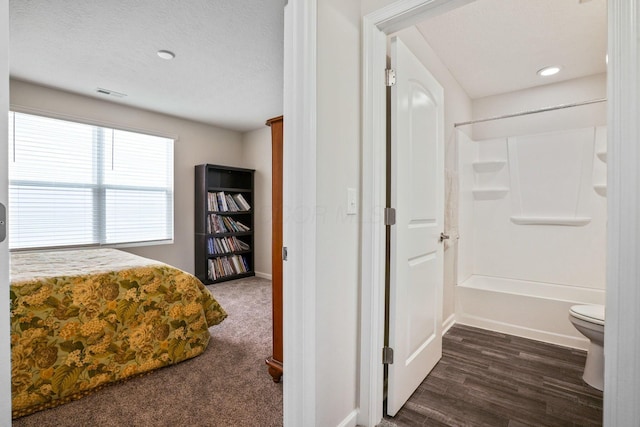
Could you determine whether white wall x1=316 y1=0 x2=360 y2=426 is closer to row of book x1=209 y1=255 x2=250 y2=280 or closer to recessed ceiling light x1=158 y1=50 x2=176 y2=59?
recessed ceiling light x1=158 y1=50 x2=176 y2=59

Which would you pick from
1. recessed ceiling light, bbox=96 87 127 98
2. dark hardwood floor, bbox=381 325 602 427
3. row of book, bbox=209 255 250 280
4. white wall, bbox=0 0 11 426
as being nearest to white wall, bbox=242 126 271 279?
row of book, bbox=209 255 250 280

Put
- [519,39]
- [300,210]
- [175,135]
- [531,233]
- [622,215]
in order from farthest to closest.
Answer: [175,135], [531,233], [519,39], [300,210], [622,215]

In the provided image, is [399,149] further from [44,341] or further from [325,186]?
[44,341]

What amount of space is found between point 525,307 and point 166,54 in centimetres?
365

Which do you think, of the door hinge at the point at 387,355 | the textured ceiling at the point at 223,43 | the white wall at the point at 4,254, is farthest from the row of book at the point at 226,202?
the white wall at the point at 4,254

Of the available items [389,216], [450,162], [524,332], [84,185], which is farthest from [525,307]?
[84,185]

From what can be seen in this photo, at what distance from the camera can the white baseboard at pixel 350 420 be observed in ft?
4.71

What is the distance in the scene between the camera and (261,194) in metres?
4.83

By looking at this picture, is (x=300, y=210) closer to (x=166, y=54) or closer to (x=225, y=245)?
(x=166, y=54)

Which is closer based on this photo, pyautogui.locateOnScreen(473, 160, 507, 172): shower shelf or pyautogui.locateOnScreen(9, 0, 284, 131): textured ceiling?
pyautogui.locateOnScreen(9, 0, 284, 131): textured ceiling

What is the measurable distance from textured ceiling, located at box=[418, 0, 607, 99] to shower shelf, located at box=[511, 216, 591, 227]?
132 centimetres

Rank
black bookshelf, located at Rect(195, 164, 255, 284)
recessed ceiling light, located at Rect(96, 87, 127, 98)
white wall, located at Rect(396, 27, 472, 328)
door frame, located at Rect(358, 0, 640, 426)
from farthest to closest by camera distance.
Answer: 1. black bookshelf, located at Rect(195, 164, 255, 284)
2. recessed ceiling light, located at Rect(96, 87, 127, 98)
3. white wall, located at Rect(396, 27, 472, 328)
4. door frame, located at Rect(358, 0, 640, 426)

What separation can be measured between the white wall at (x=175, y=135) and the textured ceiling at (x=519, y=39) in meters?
3.39

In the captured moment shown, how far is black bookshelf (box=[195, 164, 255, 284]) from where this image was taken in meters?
4.29
